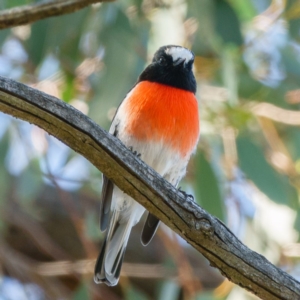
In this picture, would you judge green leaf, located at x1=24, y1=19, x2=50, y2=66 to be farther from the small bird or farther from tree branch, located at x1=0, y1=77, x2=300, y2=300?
tree branch, located at x1=0, y1=77, x2=300, y2=300

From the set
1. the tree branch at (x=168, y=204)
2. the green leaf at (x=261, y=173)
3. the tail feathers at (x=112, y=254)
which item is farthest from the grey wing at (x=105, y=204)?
the tree branch at (x=168, y=204)

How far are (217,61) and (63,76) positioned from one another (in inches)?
39.3

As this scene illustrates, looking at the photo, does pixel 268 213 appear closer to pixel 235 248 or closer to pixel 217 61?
pixel 217 61

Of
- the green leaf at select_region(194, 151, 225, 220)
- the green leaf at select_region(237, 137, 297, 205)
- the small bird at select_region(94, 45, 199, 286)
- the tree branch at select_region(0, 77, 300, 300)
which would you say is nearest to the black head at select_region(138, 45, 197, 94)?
the small bird at select_region(94, 45, 199, 286)

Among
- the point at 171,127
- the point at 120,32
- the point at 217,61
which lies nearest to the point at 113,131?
the point at 171,127

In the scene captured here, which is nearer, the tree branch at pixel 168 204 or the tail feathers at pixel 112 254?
the tree branch at pixel 168 204

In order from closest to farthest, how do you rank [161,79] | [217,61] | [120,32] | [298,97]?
[161,79] < [120,32] < [217,61] < [298,97]

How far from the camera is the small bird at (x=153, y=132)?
3.02 metres

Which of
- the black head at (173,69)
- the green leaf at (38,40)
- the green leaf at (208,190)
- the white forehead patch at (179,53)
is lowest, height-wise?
the green leaf at (208,190)

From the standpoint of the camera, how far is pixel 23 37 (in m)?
4.10

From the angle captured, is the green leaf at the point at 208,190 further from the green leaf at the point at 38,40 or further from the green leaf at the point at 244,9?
the green leaf at the point at 38,40

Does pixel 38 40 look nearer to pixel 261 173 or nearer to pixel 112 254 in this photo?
pixel 112 254

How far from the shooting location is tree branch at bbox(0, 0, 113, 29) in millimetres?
2584

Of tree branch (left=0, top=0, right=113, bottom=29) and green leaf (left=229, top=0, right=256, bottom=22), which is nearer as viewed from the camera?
tree branch (left=0, top=0, right=113, bottom=29)
